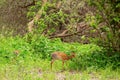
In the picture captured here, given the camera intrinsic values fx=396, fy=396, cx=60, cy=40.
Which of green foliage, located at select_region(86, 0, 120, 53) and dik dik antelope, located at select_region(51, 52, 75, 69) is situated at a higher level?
green foliage, located at select_region(86, 0, 120, 53)

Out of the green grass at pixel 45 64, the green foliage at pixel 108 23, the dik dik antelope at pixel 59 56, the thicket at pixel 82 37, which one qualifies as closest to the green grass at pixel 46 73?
the green grass at pixel 45 64

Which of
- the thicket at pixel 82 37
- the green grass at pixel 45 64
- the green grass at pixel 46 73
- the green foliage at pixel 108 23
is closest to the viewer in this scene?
the green grass at pixel 46 73

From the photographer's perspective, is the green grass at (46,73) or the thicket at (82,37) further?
the thicket at (82,37)

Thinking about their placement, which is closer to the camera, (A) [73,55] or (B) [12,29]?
(A) [73,55]

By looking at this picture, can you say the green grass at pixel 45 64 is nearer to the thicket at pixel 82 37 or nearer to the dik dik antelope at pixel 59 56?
the thicket at pixel 82 37

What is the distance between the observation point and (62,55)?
9.91 meters

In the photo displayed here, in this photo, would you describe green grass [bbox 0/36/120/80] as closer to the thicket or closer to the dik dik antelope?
the thicket

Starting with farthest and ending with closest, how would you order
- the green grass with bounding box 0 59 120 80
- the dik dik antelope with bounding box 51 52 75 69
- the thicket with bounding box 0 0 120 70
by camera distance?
the thicket with bounding box 0 0 120 70 → the dik dik antelope with bounding box 51 52 75 69 → the green grass with bounding box 0 59 120 80

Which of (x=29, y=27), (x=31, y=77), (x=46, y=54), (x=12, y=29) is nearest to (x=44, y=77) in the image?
(x=31, y=77)

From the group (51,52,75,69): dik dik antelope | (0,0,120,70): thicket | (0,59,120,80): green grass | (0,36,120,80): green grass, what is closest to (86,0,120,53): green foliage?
(0,0,120,70): thicket

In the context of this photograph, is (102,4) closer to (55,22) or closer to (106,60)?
(106,60)

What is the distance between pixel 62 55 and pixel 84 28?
6184 millimetres

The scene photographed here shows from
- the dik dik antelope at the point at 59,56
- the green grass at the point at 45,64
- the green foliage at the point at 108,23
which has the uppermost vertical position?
the green foliage at the point at 108,23

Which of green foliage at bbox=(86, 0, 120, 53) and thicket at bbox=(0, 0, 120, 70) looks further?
thicket at bbox=(0, 0, 120, 70)
